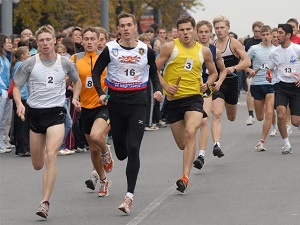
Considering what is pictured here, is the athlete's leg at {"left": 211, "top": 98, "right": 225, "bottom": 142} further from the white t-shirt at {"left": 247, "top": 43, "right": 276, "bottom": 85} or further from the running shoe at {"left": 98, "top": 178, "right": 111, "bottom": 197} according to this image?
the running shoe at {"left": 98, "top": 178, "right": 111, "bottom": 197}

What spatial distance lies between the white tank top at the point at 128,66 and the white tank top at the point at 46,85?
1.86 feet

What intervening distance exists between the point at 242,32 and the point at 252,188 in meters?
38.4

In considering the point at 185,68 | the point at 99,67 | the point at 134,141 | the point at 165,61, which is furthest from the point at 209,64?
the point at 134,141

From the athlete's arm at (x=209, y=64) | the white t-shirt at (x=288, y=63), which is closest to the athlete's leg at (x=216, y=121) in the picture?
the white t-shirt at (x=288, y=63)

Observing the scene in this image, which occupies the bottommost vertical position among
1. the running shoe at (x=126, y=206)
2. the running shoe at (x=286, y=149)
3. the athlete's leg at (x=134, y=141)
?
the running shoe at (x=286, y=149)

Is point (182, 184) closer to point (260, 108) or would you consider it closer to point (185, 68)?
point (185, 68)

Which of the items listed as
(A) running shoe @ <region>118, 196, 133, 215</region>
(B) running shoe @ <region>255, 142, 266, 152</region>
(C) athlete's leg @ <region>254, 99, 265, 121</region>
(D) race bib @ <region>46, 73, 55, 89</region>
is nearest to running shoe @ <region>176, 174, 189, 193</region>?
(A) running shoe @ <region>118, 196, 133, 215</region>

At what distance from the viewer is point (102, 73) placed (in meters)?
13.3

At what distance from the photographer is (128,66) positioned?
12.2 meters

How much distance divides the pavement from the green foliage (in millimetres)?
14181

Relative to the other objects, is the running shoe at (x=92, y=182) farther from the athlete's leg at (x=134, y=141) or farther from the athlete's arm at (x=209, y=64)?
the athlete's arm at (x=209, y=64)

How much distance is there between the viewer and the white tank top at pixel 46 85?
12.1 metres

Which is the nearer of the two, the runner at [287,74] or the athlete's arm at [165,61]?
the athlete's arm at [165,61]

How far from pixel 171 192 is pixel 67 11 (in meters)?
22.3
